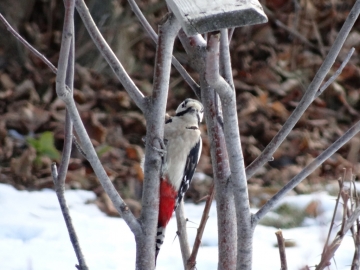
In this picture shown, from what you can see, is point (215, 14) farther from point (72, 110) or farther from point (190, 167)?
point (190, 167)

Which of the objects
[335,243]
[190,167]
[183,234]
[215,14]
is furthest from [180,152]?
[215,14]

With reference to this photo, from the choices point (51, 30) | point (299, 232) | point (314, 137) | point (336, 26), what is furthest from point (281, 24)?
point (299, 232)

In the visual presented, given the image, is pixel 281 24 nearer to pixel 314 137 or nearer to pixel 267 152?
pixel 314 137

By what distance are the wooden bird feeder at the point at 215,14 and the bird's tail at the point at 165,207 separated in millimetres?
1625

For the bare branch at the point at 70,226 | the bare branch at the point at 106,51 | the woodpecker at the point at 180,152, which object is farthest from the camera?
the woodpecker at the point at 180,152

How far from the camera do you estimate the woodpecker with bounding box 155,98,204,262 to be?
12.2ft

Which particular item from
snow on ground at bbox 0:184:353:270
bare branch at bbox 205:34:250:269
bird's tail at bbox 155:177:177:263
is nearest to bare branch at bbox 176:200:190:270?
bird's tail at bbox 155:177:177:263

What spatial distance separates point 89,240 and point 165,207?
145cm

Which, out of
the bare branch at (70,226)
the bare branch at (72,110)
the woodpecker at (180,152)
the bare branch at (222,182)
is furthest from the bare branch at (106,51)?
the woodpecker at (180,152)

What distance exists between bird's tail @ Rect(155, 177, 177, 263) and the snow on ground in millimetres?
875

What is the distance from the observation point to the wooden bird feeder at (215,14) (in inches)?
75.0

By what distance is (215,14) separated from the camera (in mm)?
1905

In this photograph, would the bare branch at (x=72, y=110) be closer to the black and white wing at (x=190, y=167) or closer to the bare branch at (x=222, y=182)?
the bare branch at (x=222, y=182)

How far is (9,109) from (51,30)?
1420 mm
